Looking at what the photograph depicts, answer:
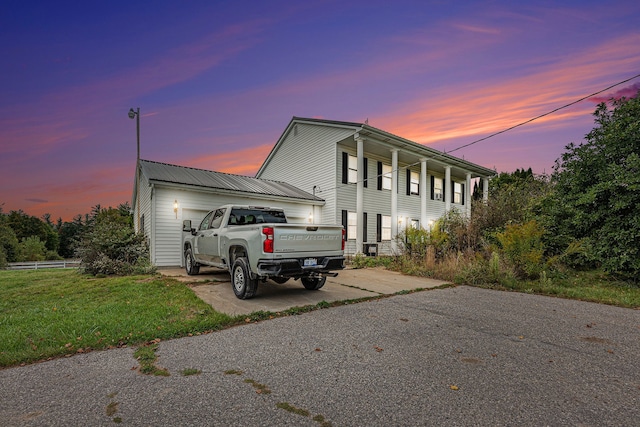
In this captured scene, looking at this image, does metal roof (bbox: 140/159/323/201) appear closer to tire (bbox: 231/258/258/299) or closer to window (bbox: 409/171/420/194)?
tire (bbox: 231/258/258/299)

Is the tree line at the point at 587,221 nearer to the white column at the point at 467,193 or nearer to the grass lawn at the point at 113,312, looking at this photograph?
the grass lawn at the point at 113,312

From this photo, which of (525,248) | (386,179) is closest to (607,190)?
(525,248)

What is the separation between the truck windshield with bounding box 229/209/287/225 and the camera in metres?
8.05

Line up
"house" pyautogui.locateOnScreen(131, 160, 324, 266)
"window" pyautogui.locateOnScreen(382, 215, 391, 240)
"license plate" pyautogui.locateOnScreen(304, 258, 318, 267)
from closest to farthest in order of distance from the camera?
"license plate" pyautogui.locateOnScreen(304, 258, 318, 267) → "house" pyautogui.locateOnScreen(131, 160, 324, 266) → "window" pyautogui.locateOnScreen(382, 215, 391, 240)

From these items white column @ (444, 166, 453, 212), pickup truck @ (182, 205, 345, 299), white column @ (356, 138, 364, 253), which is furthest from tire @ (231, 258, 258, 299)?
white column @ (444, 166, 453, 212)

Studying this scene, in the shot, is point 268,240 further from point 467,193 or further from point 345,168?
point 467,193

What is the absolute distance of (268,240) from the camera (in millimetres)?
5840

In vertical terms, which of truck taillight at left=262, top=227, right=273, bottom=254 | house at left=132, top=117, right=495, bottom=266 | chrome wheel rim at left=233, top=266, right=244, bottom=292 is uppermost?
house at left=132, top=117, right=495, bottom=266

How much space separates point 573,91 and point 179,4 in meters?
12.9

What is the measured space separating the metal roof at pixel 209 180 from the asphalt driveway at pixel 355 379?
31.8 ft

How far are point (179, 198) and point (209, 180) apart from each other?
200cm

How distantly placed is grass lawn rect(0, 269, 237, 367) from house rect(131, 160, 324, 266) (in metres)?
4.85

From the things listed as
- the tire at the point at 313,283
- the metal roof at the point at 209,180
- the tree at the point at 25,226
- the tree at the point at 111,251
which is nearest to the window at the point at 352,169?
the metal roof at the point at 209,180

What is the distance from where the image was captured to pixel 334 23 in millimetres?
11070
